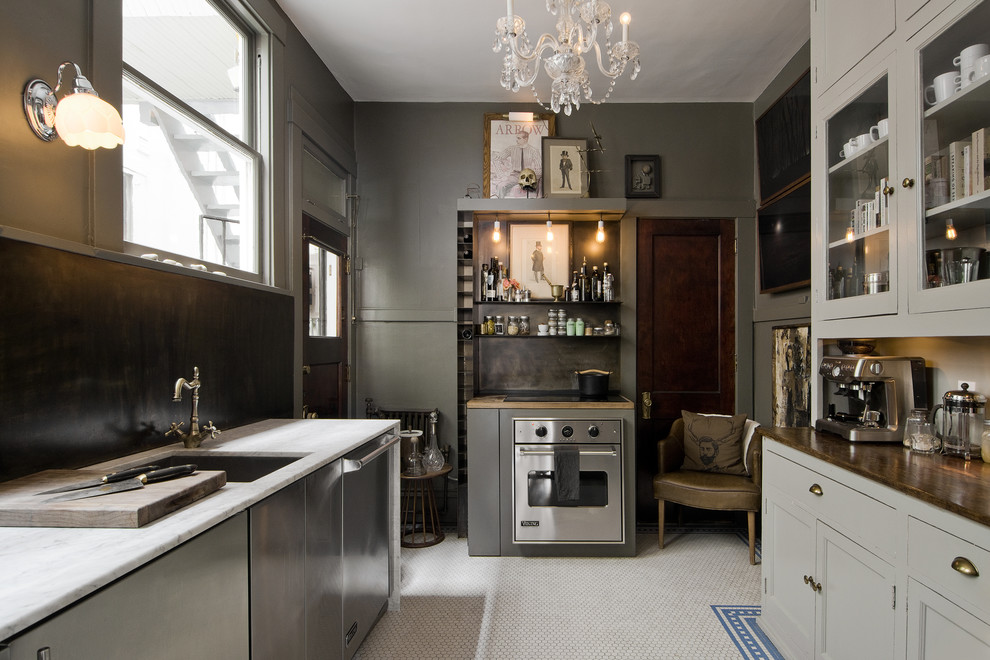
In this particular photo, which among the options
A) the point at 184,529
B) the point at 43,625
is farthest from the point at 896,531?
the point at 43,625

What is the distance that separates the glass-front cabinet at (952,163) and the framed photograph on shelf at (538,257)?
7.95ft

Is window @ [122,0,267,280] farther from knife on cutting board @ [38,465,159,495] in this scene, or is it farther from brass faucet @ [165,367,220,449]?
knife on cutting board @ [38,465,159,495]

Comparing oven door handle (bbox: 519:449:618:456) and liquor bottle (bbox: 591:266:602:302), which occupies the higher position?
liquor bottle (bbox: 591:266:602:302)

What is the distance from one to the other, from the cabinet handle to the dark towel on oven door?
2.24m

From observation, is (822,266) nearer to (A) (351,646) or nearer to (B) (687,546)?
(B) (687,546)

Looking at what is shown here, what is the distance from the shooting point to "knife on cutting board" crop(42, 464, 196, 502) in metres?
1.27

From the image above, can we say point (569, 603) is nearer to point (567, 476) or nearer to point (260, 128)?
point (567, 476)

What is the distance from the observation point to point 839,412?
7.90 feet

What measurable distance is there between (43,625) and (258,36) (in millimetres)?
2850

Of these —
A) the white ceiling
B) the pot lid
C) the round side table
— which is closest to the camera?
the pot lid

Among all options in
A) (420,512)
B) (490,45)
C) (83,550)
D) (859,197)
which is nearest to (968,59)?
(859,197)

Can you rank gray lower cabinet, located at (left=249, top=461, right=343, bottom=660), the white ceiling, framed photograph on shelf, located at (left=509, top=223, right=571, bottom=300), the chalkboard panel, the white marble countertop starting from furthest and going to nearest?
framed photograph on shelf, located at (left=509, top=223, right=571, bottom=300) → the chalkboard panel → the white ceiling → gray lower cabinet, located at (left=249, top=461, right=343, bottom=660) → the white marble countertop

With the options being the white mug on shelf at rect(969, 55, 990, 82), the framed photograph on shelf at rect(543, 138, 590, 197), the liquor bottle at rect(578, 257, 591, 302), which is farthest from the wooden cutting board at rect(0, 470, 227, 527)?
the framed photograph on shelf at rect(543, 138, 590, 197)

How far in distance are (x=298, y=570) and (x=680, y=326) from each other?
10.5 feet
